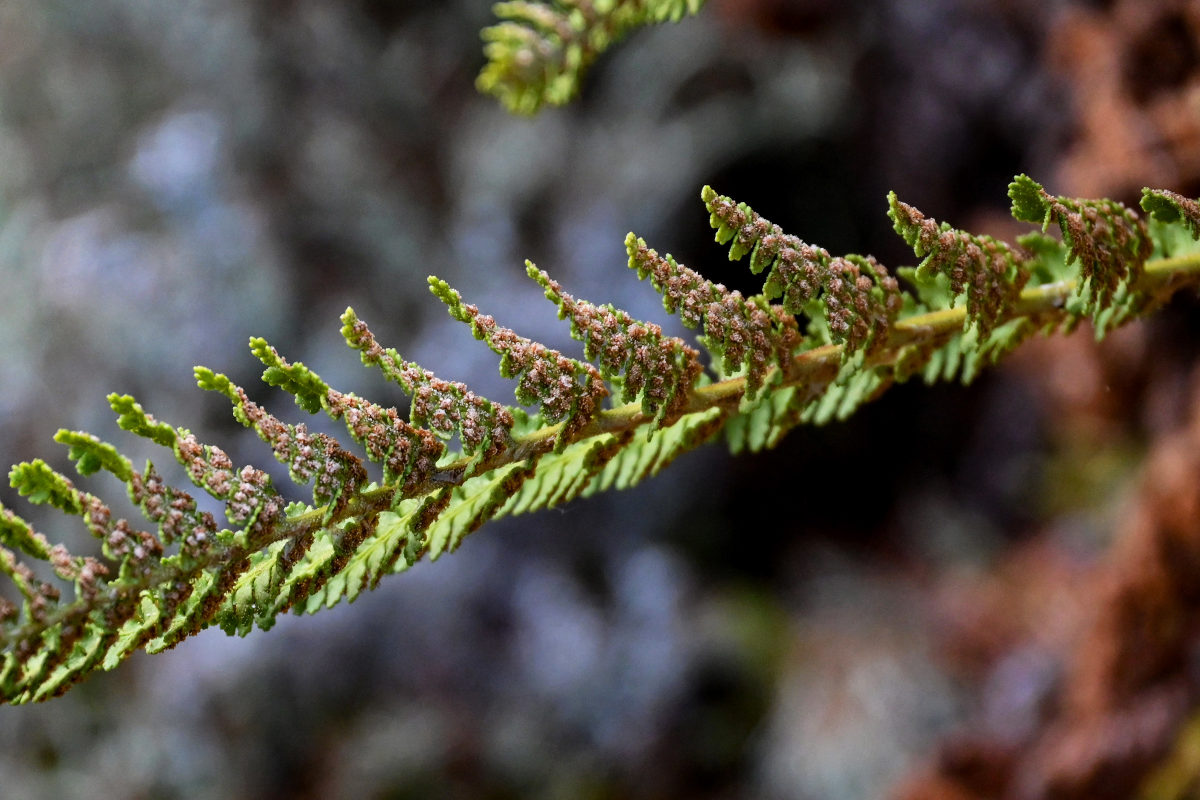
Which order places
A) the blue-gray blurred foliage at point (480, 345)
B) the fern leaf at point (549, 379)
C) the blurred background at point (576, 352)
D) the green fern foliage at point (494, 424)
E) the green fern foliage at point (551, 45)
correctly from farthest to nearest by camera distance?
the blue-gray blurred foliage at point (480, 345) → the blurred background at point (576, 352) → the green fern foliage at point (551, 45) → the fern leaf at point (549, 379) → the green fern foliage at point (494, 424)

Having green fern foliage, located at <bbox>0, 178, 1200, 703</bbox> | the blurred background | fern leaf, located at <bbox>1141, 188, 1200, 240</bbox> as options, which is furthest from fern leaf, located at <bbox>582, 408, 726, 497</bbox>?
the blurred background

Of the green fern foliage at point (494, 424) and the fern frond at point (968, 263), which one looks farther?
the fern frond at point (968, 263)

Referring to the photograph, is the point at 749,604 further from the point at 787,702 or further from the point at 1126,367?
the point at 1126,367

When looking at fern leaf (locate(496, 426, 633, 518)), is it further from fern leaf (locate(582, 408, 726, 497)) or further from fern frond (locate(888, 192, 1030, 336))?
fern frond (locate(888, 192, 1030, 336))

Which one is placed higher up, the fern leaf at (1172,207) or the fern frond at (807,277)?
the fern frond at (807,277)

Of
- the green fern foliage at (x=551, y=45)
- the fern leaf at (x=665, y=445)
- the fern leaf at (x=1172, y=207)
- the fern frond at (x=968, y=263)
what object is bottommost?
the fern leaf at (x=1172, y=207)

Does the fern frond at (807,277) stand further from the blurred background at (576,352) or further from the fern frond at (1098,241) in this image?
the blurred background at (576,352)

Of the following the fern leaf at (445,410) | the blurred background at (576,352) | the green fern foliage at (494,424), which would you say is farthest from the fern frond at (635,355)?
the blurred background at (576,352)
